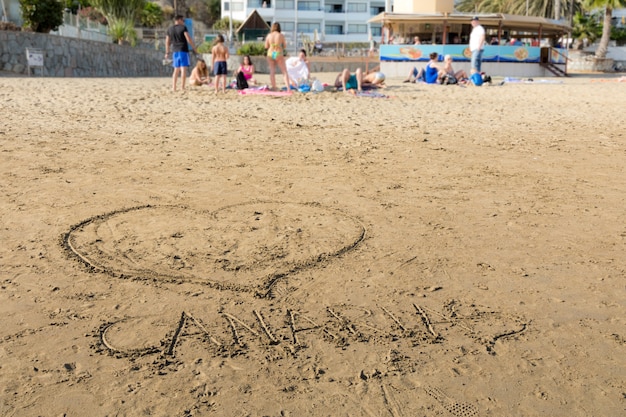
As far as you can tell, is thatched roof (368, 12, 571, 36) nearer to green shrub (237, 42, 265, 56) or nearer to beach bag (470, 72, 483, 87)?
green shrub (237, 42, 265, 56)

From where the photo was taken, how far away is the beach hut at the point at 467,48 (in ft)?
98.4

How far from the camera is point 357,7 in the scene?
2805 inches

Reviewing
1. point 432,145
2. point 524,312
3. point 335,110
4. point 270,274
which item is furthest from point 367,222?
point 335,110

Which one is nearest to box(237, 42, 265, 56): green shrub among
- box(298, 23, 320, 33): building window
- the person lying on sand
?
the person lying on sand

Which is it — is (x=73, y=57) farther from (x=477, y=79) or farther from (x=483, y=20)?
(x=483, y=20)

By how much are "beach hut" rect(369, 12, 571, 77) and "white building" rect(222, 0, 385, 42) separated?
36.5 metres

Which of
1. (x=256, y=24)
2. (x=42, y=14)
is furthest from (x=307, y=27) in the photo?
(x=42, y=14)

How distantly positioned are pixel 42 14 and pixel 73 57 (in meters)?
1.84

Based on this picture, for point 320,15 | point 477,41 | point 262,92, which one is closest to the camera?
point 262,92

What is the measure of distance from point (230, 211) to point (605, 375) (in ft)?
9.74

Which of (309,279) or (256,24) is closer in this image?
(309,279)

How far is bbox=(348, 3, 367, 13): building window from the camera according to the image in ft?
233

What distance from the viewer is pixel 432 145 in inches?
310

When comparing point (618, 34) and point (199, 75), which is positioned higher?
point (618, 34)
